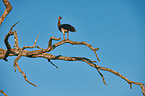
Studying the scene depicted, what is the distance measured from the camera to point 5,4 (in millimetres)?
8328

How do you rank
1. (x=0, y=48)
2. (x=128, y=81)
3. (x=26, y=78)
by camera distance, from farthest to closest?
(x=0, y=48)
(x=128, y=81)
(x=26, y=78)

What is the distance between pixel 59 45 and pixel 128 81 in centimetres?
359

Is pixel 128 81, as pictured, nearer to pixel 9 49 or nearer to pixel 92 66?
pixel 92 66

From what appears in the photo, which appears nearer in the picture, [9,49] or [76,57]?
[9,49]

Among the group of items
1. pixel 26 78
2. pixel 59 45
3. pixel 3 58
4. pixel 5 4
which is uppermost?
pixel 5 4

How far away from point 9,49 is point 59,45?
2299 mm

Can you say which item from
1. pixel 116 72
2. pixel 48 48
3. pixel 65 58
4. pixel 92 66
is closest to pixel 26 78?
pixel 48 48

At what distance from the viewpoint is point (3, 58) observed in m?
8.72

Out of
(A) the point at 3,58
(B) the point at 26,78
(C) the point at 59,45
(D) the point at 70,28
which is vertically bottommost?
(B) the point at 26,78

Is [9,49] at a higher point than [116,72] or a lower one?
lower

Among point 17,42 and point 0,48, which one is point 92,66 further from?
point 0,48

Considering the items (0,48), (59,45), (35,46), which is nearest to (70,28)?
(59,45)

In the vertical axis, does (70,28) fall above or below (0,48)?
above

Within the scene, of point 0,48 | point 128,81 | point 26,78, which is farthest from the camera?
point 0,48
